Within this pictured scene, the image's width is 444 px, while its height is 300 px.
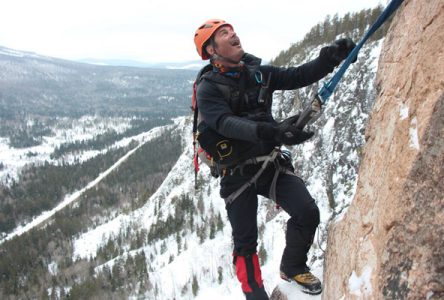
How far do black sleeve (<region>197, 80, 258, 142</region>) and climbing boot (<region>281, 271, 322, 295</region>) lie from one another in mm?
2020

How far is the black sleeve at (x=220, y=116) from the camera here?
343cm

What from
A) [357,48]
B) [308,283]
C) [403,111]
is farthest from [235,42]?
[308,283]

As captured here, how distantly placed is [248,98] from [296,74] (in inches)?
30.3

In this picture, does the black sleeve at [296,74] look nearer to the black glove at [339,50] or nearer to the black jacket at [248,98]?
the black jacket at [248,98]

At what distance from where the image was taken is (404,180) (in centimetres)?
257

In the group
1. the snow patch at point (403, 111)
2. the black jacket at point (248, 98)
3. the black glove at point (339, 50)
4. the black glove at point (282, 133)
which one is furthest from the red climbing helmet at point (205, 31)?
the snow patch at point (403, 111)

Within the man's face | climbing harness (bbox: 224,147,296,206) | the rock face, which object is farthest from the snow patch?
the man's face

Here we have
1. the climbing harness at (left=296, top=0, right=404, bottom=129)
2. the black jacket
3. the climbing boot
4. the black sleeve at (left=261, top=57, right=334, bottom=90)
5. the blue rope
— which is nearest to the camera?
the blue rope

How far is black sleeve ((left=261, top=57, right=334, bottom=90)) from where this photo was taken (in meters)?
4.09

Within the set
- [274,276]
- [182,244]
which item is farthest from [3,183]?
[274,276]

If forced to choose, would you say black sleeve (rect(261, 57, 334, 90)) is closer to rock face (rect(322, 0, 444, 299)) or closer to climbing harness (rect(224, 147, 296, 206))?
rock face (rect(322, 0, 444, 299))

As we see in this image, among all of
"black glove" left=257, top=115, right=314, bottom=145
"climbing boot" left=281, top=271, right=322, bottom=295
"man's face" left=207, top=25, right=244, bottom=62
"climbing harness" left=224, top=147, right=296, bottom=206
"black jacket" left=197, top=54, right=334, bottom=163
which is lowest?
"climbing boot" left=281, top=271, right=322, bottom=295

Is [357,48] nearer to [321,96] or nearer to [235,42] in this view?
[321,96]

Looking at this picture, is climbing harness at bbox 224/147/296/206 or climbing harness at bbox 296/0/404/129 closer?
climbing harness at bbox 296/0/404/129
